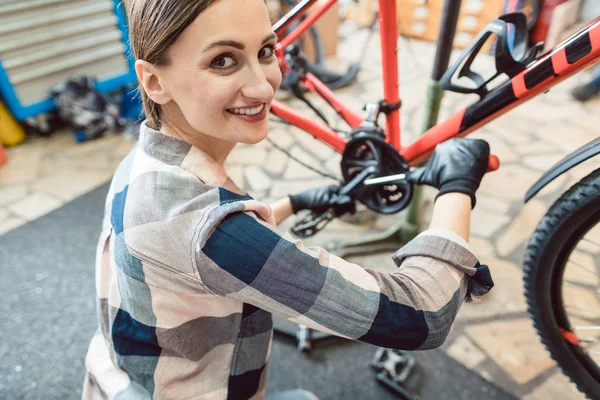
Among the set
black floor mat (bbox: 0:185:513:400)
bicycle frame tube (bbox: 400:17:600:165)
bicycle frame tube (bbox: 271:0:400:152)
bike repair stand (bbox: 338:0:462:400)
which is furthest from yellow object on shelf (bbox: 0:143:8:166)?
bicycle frame tube (bbox: 400:17:600:165)

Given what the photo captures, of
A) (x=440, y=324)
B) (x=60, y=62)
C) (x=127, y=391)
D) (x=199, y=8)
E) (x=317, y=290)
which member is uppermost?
(x=199, y=8)

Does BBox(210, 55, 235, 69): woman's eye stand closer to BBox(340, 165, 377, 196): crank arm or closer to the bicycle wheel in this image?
BBox(340, 165, 377, 196): crank arm

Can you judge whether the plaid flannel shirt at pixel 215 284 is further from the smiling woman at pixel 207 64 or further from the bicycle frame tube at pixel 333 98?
the bicycle frame tube at pixel 333 98

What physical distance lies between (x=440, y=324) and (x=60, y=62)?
128 inches

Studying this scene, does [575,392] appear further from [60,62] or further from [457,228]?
[60,62]

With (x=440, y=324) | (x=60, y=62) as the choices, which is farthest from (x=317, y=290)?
(x=60, y=62)

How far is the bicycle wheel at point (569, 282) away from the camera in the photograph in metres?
0.94

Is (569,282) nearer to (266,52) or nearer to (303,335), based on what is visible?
(303,335)

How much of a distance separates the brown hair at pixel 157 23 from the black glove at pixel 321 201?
0.74 m

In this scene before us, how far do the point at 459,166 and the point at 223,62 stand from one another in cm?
55

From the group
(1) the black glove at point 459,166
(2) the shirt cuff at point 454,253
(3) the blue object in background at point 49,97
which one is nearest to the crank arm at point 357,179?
(1) the black glove at point 459,166

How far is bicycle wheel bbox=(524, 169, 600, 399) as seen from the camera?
0.94m

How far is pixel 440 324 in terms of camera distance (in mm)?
701

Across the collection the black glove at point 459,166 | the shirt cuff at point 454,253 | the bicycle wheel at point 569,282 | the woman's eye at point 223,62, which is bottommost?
the bicycle wheel at point 569,282
